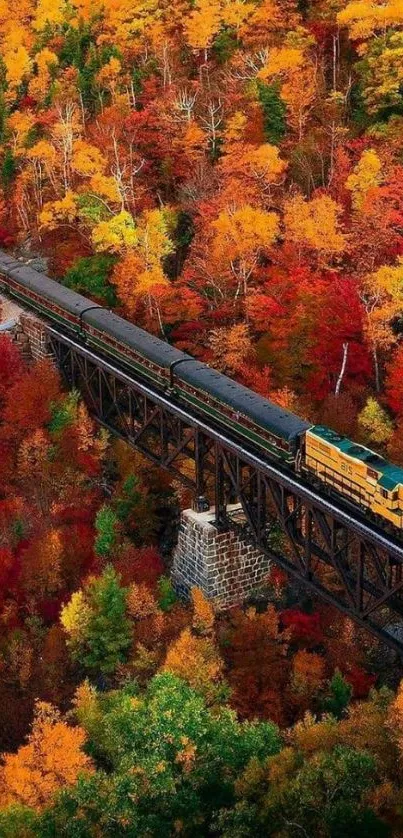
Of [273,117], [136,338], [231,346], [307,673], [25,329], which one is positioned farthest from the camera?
[273,117]

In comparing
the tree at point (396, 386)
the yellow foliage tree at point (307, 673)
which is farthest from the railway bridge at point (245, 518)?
the tree at point (396, 386)

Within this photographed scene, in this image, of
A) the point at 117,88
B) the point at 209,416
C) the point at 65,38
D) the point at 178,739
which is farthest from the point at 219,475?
the point at 65,38

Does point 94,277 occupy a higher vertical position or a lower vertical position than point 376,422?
higher

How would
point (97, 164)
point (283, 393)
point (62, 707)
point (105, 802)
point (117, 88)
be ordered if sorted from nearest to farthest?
point (105, 802) < point (62, 707) < point (283, 393) < point (97, 164) < point (117, 88)

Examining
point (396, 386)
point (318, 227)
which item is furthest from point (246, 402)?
point (318, 227)

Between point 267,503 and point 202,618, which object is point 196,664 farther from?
point 267,503

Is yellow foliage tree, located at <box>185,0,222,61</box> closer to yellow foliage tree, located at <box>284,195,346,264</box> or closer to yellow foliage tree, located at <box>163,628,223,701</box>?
yellow foliage tree, located at <box>284,195,346,264</box>

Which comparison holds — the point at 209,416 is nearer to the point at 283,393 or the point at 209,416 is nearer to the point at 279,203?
the point at 283,393

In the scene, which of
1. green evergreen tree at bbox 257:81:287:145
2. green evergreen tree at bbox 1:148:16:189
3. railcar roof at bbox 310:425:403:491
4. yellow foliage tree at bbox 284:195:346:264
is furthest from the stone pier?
railcar roof at bbox 310:425:403:491
